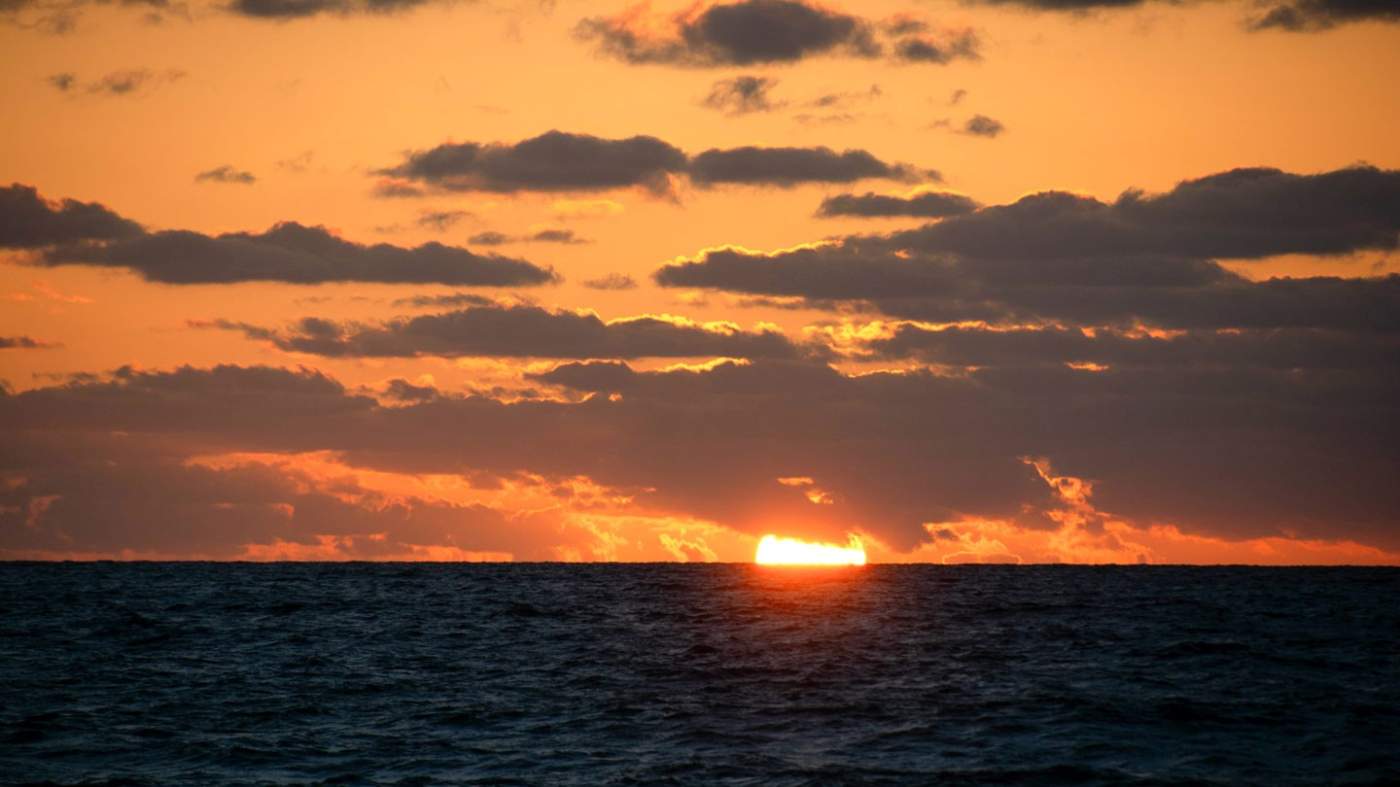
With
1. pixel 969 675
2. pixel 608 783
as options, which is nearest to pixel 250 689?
pixel 608 783

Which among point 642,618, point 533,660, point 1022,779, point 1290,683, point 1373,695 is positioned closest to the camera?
point 1022,779

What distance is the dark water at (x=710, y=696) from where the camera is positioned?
42438mm

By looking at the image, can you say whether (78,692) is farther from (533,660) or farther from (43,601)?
(43,601)

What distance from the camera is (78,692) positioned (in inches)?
2292

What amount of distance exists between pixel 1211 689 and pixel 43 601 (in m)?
92.7

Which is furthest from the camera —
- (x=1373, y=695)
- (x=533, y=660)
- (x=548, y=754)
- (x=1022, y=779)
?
(x=533, y=660)

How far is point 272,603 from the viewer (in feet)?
378

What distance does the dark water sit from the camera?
139 feet

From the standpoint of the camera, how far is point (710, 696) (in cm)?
5597

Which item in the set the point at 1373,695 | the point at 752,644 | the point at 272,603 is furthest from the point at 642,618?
the point at 1373,695

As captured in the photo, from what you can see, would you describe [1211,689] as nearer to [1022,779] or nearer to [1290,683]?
[1290,683]

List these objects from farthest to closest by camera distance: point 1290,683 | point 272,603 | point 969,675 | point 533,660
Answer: point 272,603
point 533,660
point 969,675
point 1290,683

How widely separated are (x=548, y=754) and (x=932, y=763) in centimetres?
1144

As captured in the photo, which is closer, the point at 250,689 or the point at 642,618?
the point at 250,689
